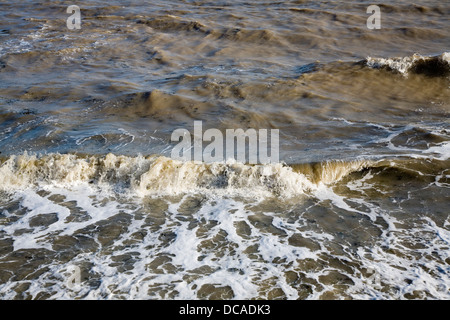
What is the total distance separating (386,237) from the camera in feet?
18.7

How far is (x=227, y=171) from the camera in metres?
7.10

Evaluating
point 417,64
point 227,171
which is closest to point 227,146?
point 227,171

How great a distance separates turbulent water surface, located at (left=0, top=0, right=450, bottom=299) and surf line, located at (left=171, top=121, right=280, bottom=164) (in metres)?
0.20

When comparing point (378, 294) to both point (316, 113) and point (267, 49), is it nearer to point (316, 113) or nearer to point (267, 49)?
point (316, 113)

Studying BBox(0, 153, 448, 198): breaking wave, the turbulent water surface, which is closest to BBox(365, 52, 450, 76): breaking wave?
the turbulent water surface

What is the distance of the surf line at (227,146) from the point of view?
7551 mm

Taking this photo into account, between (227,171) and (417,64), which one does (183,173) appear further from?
(417,64)

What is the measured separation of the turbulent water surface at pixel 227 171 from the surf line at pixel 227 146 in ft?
0.66

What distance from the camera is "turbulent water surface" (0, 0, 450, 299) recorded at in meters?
5.13

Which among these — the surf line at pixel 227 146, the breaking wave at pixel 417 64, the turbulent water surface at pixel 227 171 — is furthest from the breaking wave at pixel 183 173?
the breaking wave at pixel 417 64
